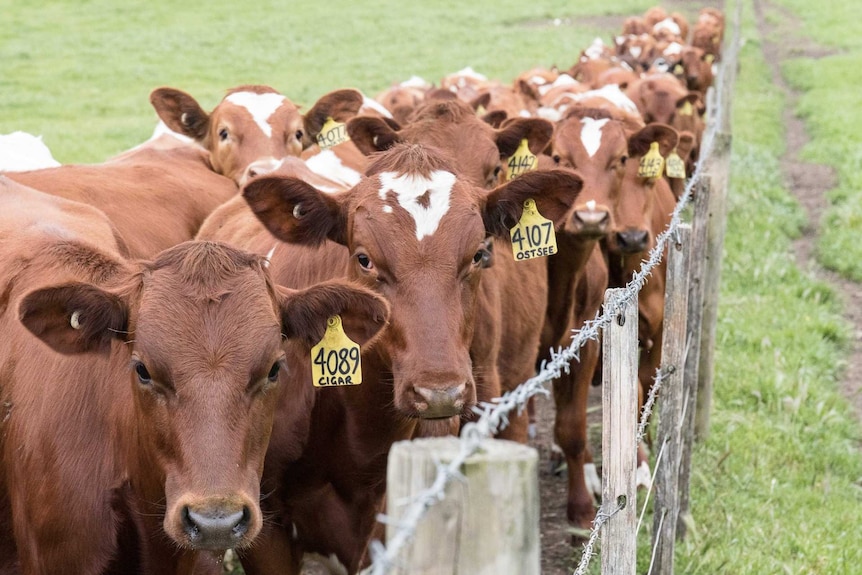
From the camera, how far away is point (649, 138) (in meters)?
6.77

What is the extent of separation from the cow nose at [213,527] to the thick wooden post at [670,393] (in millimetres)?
2082

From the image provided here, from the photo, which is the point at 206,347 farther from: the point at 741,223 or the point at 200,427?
→ the point at 741,223

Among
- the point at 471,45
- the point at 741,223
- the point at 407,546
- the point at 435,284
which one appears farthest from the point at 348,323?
the point at 471,45

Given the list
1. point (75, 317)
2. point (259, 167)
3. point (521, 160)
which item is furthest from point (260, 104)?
point (75, 317)

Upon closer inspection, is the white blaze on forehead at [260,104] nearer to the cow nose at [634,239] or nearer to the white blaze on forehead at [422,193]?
the cow nose at [634,239]

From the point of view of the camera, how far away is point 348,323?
379 cm

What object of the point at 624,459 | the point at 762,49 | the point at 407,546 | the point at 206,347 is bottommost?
the point at 762,49

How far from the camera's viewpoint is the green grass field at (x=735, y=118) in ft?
19.6

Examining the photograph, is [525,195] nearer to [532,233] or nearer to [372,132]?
[532,233]

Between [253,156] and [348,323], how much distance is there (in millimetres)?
3825

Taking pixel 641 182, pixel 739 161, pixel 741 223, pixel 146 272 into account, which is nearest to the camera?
pixel 146 272

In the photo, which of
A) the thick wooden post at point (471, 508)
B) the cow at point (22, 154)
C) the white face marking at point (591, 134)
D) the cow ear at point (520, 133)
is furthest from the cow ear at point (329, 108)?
the thick wooden post at point (471, 508)

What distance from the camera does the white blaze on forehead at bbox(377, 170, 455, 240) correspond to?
13.6 feet

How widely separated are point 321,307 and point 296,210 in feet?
2.94
